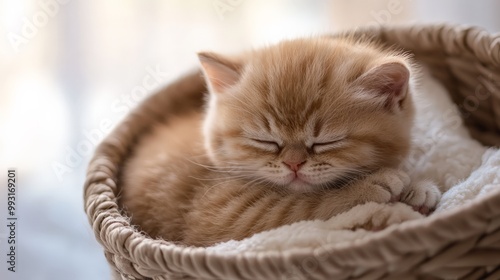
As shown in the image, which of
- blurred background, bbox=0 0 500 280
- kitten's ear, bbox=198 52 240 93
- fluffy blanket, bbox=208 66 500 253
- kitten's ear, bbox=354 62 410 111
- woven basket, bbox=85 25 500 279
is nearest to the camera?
woven basket, bbox=85 25 500 279

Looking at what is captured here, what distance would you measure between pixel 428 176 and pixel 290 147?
0.43 meters

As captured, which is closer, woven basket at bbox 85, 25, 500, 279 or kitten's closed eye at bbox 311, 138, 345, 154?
woven basket at bbox 85, 25, 500, 279

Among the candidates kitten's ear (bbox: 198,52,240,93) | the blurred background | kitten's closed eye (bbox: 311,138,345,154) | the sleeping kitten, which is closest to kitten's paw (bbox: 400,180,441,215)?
the sleeping kitten

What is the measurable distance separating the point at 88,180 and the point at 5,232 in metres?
0.43

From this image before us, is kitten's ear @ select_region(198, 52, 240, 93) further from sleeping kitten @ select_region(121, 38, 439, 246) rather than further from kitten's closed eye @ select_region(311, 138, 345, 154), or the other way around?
kitten's closed eye @ select_region(311, 138, 345, 154)

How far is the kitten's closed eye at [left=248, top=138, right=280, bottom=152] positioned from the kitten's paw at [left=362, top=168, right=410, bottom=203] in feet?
0.69

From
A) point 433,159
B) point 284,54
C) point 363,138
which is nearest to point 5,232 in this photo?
point 284,54

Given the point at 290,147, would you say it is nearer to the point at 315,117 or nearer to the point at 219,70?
the point at 315,117

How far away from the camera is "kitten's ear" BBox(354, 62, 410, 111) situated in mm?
1197

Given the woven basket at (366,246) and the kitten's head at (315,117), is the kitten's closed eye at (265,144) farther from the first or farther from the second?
the woven basket at (366,246)

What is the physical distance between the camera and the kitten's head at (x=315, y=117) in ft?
3.98

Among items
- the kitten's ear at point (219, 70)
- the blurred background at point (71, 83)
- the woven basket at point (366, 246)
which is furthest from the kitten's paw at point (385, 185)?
the blurred background at point (71, 83)

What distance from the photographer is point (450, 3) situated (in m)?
2.26

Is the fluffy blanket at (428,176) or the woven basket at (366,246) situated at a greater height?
the woven basket at (366,246)
